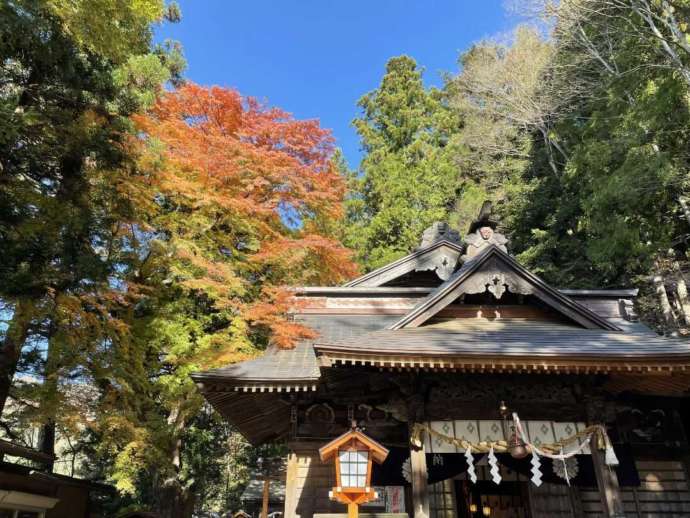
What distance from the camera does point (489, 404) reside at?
23.0ft

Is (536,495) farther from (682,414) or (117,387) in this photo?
(117,387)

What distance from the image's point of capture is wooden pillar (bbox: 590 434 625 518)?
6375mm

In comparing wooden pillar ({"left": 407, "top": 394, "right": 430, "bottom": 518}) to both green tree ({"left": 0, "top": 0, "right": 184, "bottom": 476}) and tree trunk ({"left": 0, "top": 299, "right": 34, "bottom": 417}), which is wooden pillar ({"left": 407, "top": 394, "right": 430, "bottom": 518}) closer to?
green tree ({"left": 0, "top": 0, "right": 184, "bottom": 476})

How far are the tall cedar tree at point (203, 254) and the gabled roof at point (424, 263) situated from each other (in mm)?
1263

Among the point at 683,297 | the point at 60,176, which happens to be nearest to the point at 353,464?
the point at 60,176

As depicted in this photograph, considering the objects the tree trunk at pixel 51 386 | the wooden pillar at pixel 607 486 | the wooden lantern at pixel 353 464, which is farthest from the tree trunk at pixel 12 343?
the wooden pillar at pixel 607 486

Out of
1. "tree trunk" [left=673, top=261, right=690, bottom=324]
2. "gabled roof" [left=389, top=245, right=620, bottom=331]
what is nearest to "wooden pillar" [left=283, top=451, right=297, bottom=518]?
"gabled roof" [left=389, top=245, right=620, bottom=331]

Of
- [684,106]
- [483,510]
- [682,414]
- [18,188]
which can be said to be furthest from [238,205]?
[684,106]

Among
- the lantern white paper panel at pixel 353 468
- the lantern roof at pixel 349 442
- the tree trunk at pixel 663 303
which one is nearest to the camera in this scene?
the lantern white paper panel at pixel 353 468

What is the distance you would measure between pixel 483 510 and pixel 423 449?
2791mm

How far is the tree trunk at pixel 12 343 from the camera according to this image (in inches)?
353

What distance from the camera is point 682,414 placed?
7910mm

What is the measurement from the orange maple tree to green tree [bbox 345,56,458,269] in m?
8.63

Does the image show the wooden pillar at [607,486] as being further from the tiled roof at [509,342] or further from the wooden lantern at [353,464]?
the wooden lantern at [353,464]
